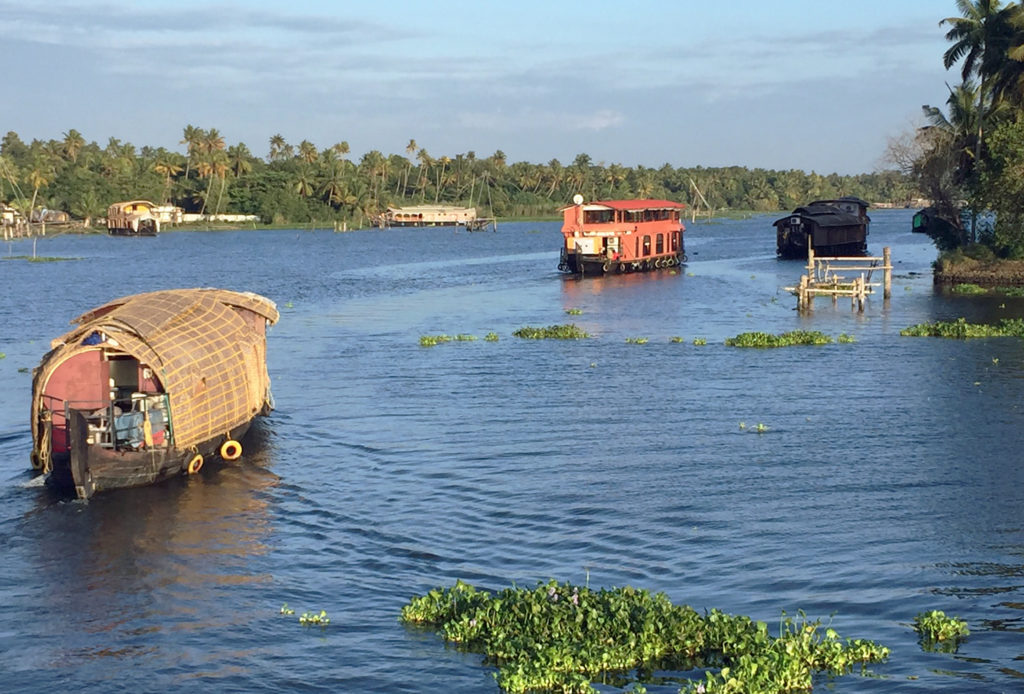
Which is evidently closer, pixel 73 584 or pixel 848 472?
pixel 73 584

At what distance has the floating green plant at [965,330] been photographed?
45.3 meters

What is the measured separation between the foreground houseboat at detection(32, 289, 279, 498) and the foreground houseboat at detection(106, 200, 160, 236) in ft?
460

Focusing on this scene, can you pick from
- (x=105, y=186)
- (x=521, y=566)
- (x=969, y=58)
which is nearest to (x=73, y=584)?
(x=521, y=566)

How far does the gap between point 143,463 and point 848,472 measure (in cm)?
1535

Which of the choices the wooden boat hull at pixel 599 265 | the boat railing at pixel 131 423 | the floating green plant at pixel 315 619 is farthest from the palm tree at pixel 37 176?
the floating green plant at pixel 315 619

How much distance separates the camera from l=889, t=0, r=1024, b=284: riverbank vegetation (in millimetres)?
61656

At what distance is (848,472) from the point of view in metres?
25.3

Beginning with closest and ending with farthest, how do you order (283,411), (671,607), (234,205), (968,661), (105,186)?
(968,661), (671,607), (283,411), (105,186), (234,205)

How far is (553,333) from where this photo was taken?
4994cm

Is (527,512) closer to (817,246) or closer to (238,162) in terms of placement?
(817,246)

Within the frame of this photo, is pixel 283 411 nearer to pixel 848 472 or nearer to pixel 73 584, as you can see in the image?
pixel 73 584

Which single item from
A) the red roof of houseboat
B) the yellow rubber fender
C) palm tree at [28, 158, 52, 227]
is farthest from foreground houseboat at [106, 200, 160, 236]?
the yellow rubber fender

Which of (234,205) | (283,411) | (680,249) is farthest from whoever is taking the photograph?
(234,205)

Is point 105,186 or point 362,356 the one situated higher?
point 105,186
